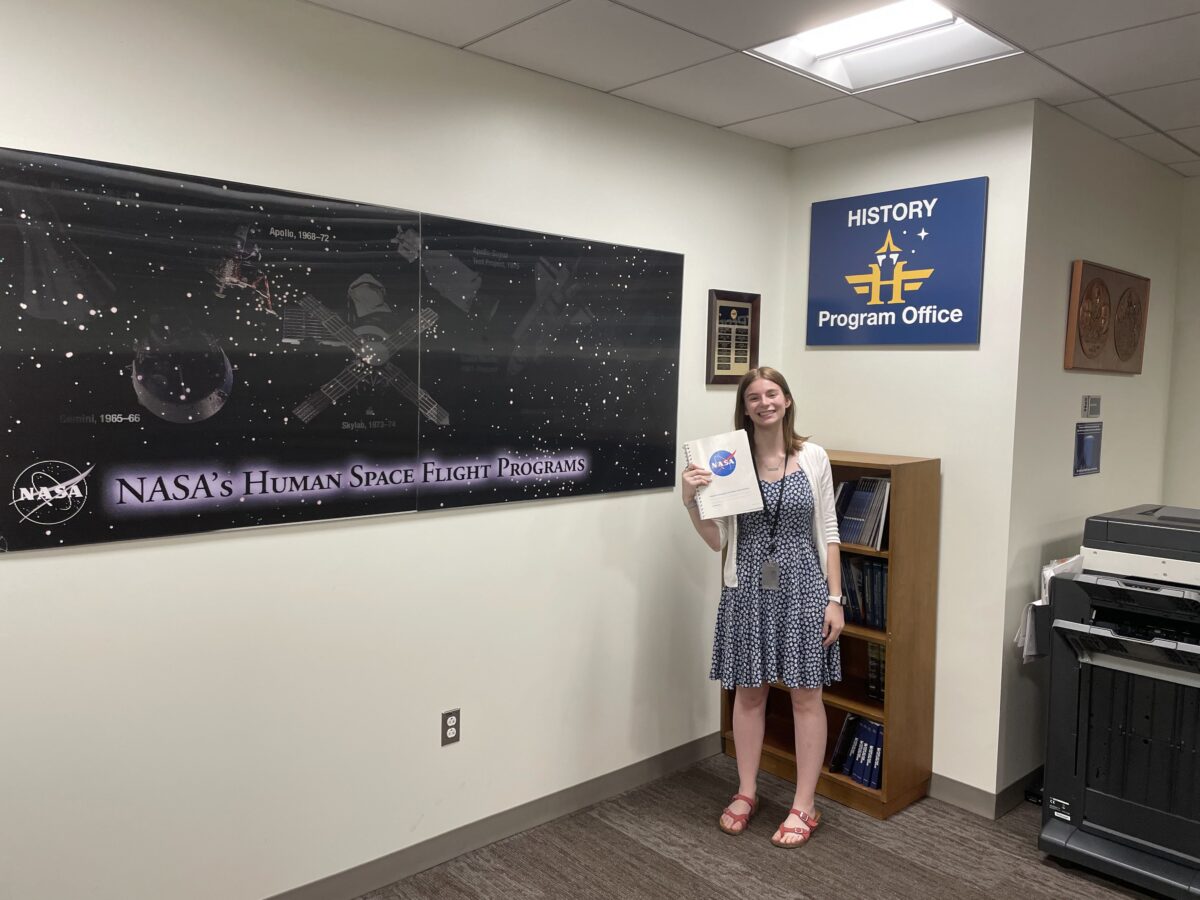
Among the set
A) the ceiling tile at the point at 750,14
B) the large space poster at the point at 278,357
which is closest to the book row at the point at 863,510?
the large space poster at the point at 278,357

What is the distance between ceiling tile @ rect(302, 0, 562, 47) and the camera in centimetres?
228

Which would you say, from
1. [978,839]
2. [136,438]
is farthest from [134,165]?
[978,839]

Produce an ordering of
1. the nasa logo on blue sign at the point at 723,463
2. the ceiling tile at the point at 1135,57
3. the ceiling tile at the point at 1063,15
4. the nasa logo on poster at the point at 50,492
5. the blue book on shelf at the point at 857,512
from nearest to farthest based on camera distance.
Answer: the nasa logo on poster at the point at 50,492 → the ceiling tile at the point at 1063,15 → the ceiling tile at the point at 1135,57 → the nasa logo on blue sign at the point at 723,463 → the blue book on shelf at the point at 857,512

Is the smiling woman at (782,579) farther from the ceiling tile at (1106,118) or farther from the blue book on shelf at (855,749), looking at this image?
the ceiling tile at (1106,118)

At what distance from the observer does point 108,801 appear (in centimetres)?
213

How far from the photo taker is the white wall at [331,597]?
2037 millimetres

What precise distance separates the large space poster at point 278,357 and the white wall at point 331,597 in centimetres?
8

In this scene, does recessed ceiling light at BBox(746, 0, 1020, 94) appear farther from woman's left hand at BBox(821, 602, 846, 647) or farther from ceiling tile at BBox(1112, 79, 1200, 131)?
woman's left hand at BBox(821, 602, 846, 647)

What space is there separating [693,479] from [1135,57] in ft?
5.82

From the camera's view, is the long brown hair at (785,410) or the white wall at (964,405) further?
the white wall at (964,405)

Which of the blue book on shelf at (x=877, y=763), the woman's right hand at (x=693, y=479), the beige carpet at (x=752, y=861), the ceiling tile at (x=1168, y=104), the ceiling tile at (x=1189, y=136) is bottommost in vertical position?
the beige carpet at (x=752, y=861)

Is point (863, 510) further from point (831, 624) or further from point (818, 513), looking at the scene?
point (831, 624)

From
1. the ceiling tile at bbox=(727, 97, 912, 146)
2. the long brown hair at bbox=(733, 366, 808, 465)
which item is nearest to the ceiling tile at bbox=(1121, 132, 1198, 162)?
the ceiling tile at bbox=(727, 97, 912, 146)

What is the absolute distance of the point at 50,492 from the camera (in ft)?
6.55
